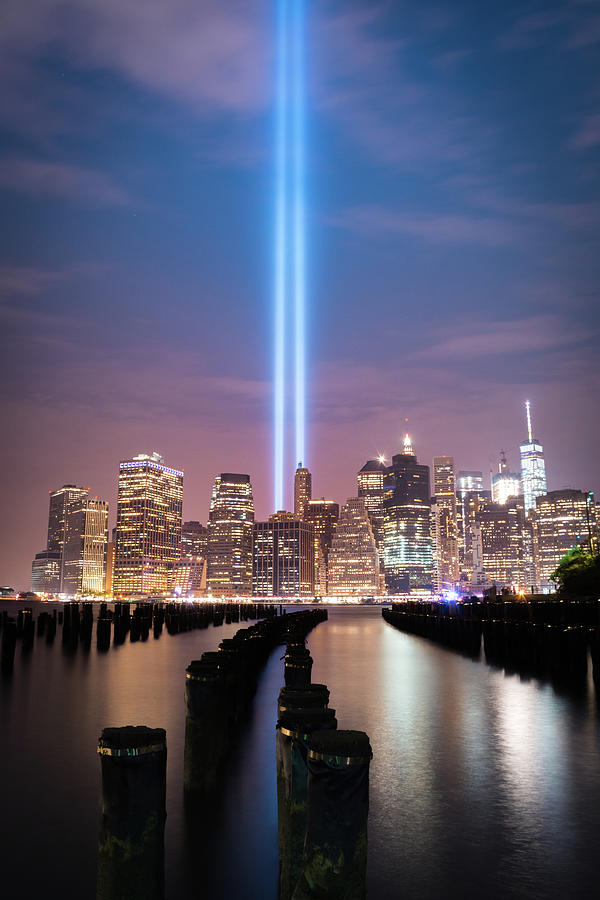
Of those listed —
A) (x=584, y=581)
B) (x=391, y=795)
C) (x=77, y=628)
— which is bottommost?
(x=391, y=795)

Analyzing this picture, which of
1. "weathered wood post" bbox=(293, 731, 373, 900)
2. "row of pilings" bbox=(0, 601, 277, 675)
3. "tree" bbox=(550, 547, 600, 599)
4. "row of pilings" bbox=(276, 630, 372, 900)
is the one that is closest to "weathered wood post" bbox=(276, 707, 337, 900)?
"row of pilings" bbox=(276, 630, 372, 900)

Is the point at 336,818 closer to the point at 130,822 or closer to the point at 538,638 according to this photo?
the point at 130,822

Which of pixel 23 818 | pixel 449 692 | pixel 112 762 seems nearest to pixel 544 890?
pixel 112 762

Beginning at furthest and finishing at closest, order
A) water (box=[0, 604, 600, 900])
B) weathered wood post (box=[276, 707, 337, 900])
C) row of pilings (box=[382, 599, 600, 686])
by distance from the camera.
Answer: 1. row of pilings (box=[382, 599, 600, 686])
2. water (box=[0, 604, 600, 900])
3. weathered wood post (box=[276, 707, 337, 900])

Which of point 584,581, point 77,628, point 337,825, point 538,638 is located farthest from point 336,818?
point 584,581

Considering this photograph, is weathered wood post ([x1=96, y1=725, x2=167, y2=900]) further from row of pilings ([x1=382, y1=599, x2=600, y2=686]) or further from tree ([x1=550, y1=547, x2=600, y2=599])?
tree ([x1=550, y1=547, x2=600, y2=599])

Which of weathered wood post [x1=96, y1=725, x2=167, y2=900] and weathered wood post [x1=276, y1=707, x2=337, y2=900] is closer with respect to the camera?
weathered wood post [x1=96, y1=725, x2=167, y2=900]

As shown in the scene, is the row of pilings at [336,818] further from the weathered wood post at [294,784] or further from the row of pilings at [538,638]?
the row of pilings at [538,638]
